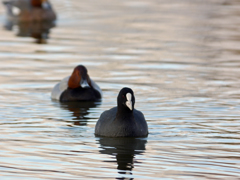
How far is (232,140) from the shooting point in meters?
11.6

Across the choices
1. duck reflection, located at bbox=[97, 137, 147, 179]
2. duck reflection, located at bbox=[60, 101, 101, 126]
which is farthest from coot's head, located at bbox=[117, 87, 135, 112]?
duck reflection, located at bbox=[60, 101, 101, 126]

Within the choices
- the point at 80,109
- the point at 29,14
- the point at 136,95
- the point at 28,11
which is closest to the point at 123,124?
the point at 80,109

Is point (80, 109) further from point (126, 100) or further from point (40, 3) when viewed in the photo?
point (40, 3)

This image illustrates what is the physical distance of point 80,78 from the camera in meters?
16.0

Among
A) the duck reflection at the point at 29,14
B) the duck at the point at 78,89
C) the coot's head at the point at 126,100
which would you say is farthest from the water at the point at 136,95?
the duck reflection at the point at 29,14

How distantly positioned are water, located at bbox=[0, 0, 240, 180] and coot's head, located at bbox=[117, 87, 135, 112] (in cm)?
61

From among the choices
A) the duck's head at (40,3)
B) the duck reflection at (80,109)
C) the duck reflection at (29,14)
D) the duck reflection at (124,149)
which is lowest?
the duck reflection at (124,149)

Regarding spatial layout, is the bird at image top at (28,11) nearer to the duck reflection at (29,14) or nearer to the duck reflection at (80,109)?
the duck reflection at (29,14)

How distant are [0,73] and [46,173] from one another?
Result: 8.96 metres

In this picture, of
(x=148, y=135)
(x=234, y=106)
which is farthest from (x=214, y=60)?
(x=148, y=135)

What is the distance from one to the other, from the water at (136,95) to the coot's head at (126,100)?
23.8 inches

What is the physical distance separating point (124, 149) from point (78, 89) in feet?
16.7

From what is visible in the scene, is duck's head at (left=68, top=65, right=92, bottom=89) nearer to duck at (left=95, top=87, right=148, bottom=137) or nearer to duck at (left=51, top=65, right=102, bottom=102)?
duck at (left=51, top=65, right=102, bottom=102)

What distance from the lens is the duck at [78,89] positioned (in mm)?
15891
